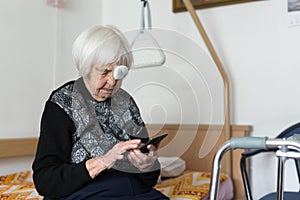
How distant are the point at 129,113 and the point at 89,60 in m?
0.18

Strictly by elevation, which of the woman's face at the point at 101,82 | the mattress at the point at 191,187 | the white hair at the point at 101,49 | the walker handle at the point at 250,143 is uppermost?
the white hair at the point at 101,49

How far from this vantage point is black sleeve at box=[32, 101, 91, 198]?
3.44 ft

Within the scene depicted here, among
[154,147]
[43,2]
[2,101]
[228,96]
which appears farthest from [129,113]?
[43,2]

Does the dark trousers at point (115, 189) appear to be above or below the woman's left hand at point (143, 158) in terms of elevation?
below

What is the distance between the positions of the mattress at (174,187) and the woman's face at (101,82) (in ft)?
1.69

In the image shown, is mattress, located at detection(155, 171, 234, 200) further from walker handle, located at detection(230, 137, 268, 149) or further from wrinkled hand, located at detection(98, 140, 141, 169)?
walker handle, located at detection(230, 137, 268, 149)

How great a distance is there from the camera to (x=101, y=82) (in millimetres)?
1073

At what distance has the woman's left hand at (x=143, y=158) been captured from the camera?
101 centimetres

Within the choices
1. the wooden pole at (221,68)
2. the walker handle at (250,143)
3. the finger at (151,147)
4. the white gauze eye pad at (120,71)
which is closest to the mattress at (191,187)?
the wooden pole at (221,68)

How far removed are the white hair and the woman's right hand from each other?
212 millimetres

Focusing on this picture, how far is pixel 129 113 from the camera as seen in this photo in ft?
3.71

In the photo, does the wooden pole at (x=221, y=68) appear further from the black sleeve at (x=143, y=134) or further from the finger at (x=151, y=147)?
the finger at (x=151, y=147)

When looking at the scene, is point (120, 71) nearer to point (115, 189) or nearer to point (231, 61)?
point (115, 189)

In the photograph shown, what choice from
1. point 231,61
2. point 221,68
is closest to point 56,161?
point 221,68
